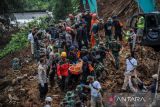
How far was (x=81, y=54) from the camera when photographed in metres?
20.0

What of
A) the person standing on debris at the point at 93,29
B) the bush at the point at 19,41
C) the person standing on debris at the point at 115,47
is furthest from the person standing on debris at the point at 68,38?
the bush at the point at 19,41

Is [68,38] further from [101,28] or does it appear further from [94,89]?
[94,89]

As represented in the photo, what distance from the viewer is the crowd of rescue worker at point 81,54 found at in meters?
19.0

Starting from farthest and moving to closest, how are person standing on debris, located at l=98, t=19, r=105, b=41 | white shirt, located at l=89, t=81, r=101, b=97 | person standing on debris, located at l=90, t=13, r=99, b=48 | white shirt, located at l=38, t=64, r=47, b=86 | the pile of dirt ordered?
1. the pile of dirt
2. person standing on debris, located at l=98, t=19, r=105, b=41
3. person standing on debris, located at l=90, t=13, r=99, b=48
4. white shirt, located at l=38, t=64, r=47, b=86
5. white shirt, located at l=89, t=81, r=101, b=97

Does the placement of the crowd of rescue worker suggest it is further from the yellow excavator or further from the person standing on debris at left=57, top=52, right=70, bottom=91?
the yellow excavator

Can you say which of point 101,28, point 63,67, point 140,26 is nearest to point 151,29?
point 140,26

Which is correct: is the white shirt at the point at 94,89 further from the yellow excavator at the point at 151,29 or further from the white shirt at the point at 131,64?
the yellow excavator at the point at 151,29

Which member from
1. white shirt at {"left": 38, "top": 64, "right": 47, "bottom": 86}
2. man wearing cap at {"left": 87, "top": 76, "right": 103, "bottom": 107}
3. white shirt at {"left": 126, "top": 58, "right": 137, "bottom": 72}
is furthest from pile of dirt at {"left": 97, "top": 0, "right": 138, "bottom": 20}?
man wearing cap at {"left": 87, "top": 76, "right": 103, "bottom": 107}

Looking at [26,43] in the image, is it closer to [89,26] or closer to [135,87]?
[89,26]

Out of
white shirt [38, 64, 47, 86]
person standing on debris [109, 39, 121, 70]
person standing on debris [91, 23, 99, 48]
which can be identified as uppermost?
person standing on debris [91, 23, 99, 48]

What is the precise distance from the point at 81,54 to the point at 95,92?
2.77 meters

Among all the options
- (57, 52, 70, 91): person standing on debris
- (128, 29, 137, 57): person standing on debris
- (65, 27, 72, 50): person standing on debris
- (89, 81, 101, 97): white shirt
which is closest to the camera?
(89, 81, 101, 97): white shirt

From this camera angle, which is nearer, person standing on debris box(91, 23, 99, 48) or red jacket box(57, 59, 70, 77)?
red jacket box(57, 59, 70, 77)

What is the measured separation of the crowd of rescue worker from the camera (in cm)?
1903
